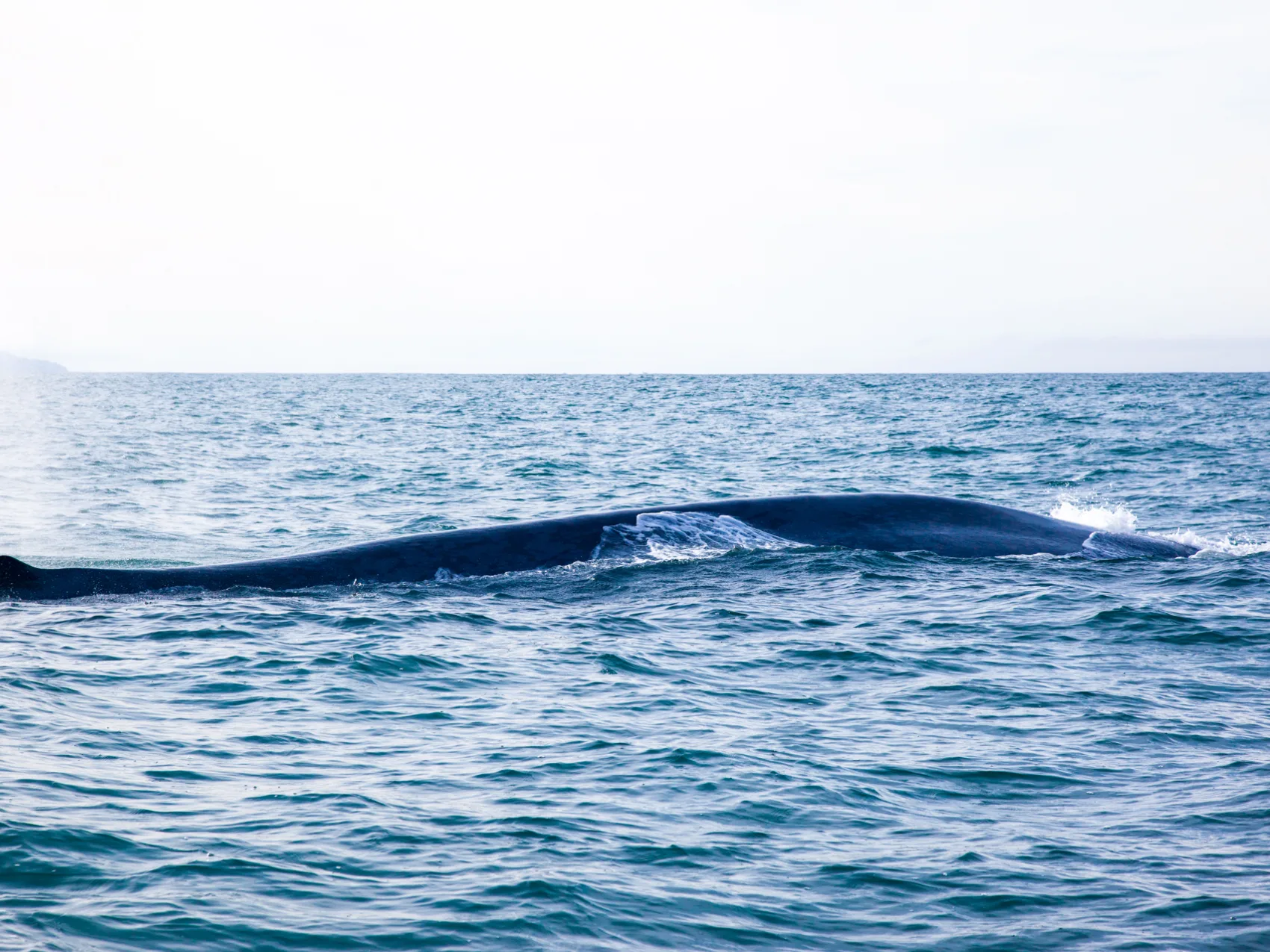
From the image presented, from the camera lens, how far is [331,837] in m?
7.45

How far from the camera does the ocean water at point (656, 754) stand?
6.59 m

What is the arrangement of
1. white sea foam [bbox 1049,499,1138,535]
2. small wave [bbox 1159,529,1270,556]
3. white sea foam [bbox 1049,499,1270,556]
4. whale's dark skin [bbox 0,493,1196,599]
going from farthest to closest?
white sea foam [bbox 1049,499,1138,535] → white sea foam [bbox 1049,499,1270,556] → small wave [bbox 1159,529,1270,556] → whale's dark skin [bbox 0,493,1196,599]

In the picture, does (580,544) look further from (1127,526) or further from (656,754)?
(1127,526)

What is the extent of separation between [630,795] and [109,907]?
10.9 feet

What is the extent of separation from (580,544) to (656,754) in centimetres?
712

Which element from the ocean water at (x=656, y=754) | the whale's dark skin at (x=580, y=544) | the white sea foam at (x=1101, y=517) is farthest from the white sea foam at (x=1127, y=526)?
the whale's dark skin at (x=580, y=544)

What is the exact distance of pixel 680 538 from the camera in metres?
16.7

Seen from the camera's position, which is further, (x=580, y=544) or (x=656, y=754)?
(x=580, y=544)

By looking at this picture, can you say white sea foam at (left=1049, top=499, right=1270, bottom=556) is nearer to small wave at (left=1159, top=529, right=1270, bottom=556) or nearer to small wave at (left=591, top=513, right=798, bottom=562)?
small wave at (left=1159, top=529, right=1270, bottom=556)

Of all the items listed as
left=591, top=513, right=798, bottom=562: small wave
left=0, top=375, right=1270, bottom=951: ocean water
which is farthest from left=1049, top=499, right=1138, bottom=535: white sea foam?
left=591, top=513, right=798, bottom=562: small wave

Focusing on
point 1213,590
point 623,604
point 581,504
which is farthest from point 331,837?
point 581,504

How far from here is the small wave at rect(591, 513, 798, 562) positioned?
1634 centimetres

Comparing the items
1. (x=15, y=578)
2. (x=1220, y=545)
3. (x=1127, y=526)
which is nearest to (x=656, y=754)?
(x=15, y=578)

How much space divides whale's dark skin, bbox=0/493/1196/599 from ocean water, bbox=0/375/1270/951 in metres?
0.40
